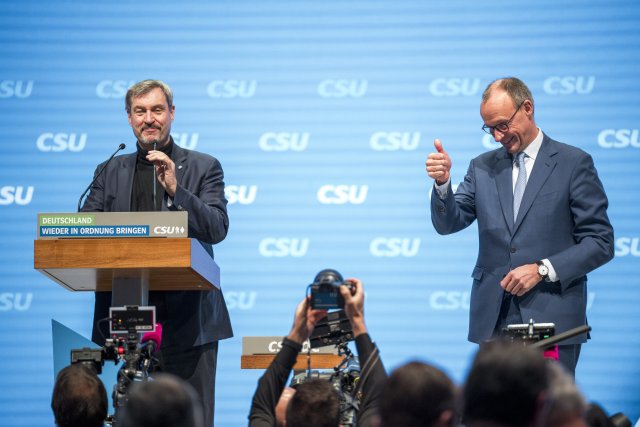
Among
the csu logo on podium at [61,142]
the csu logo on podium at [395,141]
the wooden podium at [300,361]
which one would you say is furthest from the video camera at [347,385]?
the csu logo on podium at [61,142]

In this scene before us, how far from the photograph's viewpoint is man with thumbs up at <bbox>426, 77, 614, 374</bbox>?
4.30 metres

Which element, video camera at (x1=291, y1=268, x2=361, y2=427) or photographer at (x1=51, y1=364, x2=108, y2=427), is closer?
photographer at (x1=51, y1=364, x2=108, y2=427)

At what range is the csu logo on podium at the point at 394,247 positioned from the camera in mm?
6426

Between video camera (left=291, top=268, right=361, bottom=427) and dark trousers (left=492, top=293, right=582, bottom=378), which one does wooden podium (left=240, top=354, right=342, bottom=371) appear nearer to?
video camera (left=291, top=268, right=361, bottom=427)

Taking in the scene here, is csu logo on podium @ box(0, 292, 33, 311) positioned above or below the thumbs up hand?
below

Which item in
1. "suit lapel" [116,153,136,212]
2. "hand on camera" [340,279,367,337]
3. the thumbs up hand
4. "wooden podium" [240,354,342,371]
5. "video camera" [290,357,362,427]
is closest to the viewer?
"hand on camera" [340,279,367,337]

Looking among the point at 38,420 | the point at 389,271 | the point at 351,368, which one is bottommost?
the point at 38,420

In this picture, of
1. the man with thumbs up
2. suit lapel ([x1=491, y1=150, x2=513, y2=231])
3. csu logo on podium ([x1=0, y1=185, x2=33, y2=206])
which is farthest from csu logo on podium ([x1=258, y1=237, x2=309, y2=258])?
suit lapel ([x1=491, y1=150, x2=513, y2=231])

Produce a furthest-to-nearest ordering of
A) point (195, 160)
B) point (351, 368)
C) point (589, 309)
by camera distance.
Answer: point (589, 309) → point (195, 160) → point (351, 368)

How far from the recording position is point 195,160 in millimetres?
4668

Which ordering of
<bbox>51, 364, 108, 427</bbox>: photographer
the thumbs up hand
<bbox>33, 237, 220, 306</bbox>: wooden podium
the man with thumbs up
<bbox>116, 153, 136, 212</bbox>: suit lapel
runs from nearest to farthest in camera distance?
<bbox>51, 364, 108, 427</bbox>: photographer < <bbox>33, 237, 220, 306</bbox>: wooden podium < the man with thumbs up < the thumbs up hand < <bbox>116, 153, 136, 212</bbox>: suit lapel

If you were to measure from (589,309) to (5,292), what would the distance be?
13.0 ft

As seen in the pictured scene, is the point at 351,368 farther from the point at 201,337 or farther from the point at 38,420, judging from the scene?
the point at 38,420

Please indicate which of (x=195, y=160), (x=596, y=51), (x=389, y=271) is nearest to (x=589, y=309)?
(x=389, y=271)
